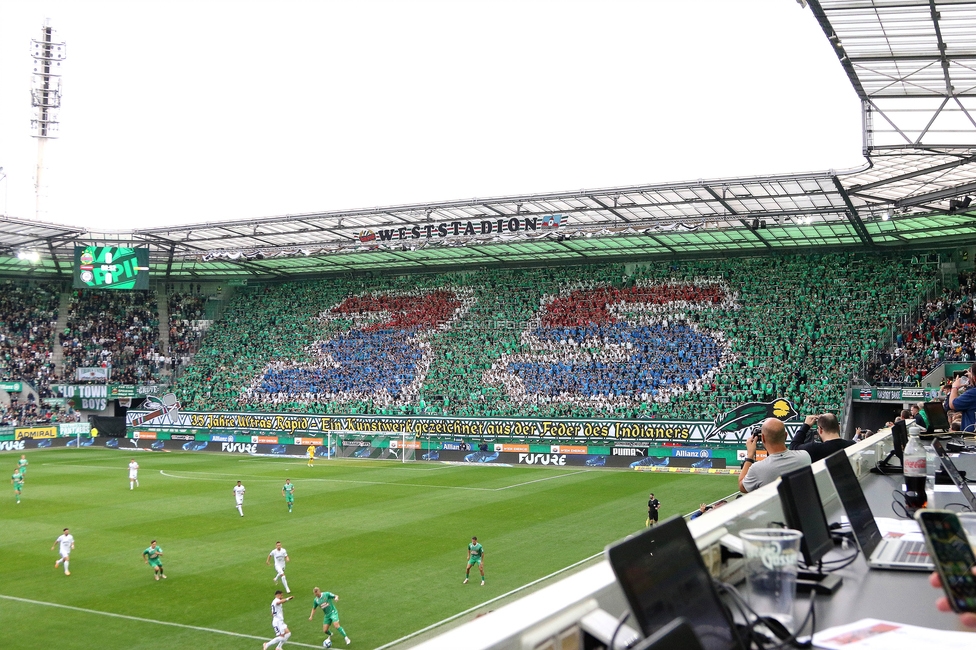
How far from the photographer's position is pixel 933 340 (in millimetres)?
41438

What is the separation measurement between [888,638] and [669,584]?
1182 mm

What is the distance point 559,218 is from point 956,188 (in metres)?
17.3

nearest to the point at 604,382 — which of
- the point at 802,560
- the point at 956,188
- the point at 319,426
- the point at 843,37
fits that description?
the point at 319,426

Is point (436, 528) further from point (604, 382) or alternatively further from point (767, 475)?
point (604, 382)

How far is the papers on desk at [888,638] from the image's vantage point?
3.30m

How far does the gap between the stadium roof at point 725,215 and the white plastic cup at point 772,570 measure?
63.1 ft

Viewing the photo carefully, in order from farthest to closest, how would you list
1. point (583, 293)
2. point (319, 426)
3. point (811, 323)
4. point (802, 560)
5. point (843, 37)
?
1. point (583, 293)
2. point (319, 426)
3. point (811, 323)
4. point (843, 37)
5. point (802, 560)

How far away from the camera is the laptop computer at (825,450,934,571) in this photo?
488 cm

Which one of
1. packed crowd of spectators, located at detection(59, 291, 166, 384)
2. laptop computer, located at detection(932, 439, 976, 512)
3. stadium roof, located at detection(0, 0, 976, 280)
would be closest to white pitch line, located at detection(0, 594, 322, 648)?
laptop computer, located at detection(932, 439, 976, 512)

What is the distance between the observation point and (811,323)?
46594 millimetres

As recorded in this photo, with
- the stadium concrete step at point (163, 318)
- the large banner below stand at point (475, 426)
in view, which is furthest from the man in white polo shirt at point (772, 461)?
the stadium concrete step at point (163, 318)

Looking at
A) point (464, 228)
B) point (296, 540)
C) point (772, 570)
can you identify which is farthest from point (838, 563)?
point (464, 228)

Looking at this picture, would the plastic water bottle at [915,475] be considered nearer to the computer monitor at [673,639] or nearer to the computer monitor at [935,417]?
the computer monitor at [935,417]

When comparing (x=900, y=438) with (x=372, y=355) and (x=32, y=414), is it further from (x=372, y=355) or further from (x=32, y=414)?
(x=32, y=414)
